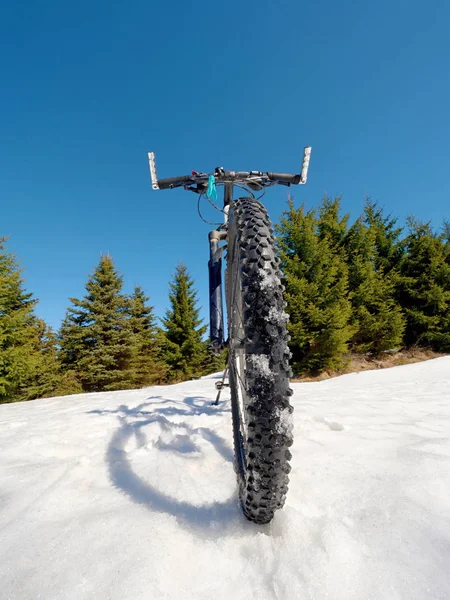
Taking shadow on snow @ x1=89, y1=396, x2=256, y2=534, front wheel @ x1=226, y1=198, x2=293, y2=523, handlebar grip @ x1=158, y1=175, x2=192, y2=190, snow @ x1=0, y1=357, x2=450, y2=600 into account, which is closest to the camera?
snow @ x1=0, y1=357, x2=450, y2=600

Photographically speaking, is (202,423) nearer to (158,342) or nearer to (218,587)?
(218,587)

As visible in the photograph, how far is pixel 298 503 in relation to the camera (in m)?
1.27

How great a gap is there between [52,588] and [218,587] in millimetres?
538

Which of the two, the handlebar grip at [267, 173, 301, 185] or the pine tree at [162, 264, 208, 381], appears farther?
the pine tree at [162, 264, 208, 381]

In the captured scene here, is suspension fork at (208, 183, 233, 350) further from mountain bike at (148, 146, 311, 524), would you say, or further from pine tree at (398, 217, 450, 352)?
pine tree at (398, 217, 450, 352)

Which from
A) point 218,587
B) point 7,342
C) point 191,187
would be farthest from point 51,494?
point 7,342

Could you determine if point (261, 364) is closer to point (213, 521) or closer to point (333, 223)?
point (213, 521)

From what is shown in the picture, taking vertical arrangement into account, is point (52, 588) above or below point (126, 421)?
below

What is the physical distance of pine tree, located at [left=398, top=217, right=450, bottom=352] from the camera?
13469mm

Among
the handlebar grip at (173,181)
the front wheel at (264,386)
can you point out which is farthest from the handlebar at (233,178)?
the front wheel at (264,386)

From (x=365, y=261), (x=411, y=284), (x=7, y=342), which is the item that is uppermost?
(x=365, y=261)

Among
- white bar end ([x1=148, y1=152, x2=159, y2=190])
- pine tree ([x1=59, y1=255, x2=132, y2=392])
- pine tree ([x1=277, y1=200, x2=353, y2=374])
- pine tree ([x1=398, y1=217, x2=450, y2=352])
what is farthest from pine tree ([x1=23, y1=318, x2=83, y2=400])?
pine tree ([x1=398, y1=217, x2=450, y2=352])

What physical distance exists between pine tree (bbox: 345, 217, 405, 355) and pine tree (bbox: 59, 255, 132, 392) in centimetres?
1247

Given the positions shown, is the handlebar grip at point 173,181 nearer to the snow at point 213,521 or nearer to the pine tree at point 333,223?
the snow at point 213,521
